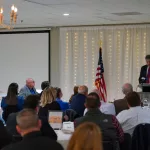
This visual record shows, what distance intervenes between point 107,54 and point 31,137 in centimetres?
873

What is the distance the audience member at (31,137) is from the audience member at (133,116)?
7.37 ft

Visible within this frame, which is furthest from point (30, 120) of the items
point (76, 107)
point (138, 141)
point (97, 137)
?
point (76, 107)

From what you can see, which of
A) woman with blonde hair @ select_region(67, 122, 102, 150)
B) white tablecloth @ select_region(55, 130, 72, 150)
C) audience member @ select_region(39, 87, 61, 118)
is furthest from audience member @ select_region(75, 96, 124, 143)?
woman with blonde hair @ select_region(67, 122, 102, 150)

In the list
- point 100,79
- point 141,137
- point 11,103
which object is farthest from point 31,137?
point 100,79

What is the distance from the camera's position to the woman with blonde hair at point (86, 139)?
7.88 feet

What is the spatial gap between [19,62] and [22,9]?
175 inches

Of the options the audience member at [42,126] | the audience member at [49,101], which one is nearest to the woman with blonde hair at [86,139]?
the audience member at [42,126]

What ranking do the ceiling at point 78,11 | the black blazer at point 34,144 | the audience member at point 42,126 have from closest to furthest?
the black blazer at point 34,144
the audience member at point 42,126
the ceiling at point 78,11

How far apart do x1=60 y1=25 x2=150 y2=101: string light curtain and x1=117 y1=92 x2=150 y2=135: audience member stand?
19.8 ft

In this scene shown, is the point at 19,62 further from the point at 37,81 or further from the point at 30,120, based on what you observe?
the point at 30,120

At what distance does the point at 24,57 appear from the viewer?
1245 centimetres

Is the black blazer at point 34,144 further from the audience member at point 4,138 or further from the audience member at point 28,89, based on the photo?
the audience member at point 28,89

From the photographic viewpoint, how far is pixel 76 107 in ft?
22.9

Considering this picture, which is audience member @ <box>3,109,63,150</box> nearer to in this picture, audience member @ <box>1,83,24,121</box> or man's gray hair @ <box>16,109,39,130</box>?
man's gray hair @ <box>16,109,39,130</box>
